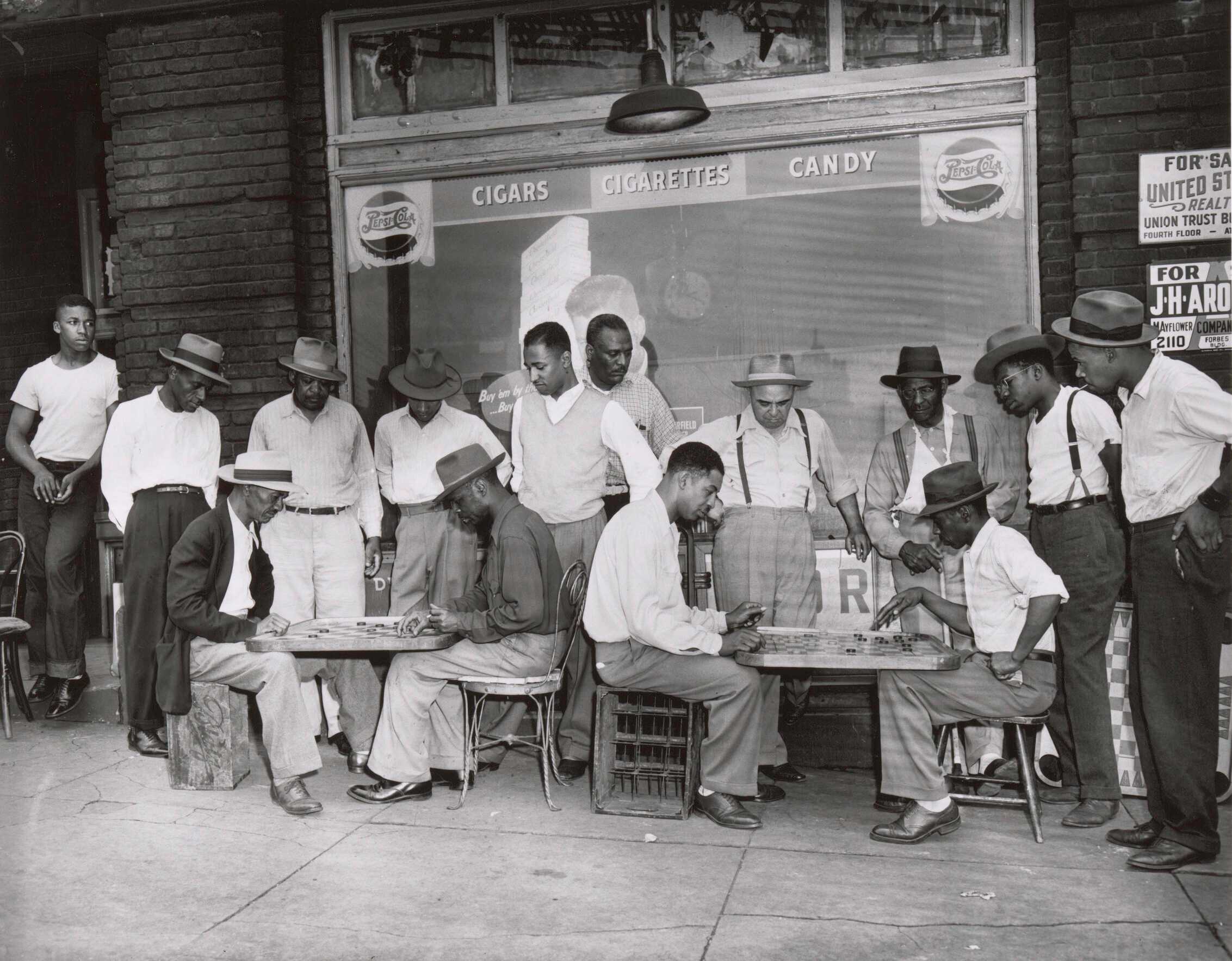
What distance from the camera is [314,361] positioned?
22.0ft

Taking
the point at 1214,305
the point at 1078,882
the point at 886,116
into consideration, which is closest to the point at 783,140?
the point at 886,116

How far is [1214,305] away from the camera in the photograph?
239 inches

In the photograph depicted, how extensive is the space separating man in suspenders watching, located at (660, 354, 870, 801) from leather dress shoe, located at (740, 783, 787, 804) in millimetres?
207

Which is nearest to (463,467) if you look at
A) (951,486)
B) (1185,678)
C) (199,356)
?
(199,356)

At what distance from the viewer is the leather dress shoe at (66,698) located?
23.6ft

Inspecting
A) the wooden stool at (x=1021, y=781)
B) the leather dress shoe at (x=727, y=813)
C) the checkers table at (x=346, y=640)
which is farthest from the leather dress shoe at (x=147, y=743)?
the wooden stool at (x=1021, y=781)

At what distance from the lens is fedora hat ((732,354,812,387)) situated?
6.06 meters

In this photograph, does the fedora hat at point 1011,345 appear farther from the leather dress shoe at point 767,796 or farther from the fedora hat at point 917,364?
the leather dress shoe at point 767,796

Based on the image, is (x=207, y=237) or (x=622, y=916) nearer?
(x=622, y=916)

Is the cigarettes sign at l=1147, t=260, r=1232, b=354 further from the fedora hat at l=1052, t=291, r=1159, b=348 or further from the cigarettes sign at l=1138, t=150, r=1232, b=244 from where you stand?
the fedora hat at l=1052, t=291, r=1159, b=348

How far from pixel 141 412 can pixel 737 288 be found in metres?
3.48

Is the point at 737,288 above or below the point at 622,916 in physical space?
above

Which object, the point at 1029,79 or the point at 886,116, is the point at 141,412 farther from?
the point at 1029,79

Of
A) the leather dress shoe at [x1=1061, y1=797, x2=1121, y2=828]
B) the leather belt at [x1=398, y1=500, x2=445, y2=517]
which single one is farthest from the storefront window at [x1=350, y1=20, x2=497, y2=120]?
the leather dress shoe at [x1=1061, y1=797, x2=1121, y2=828]
